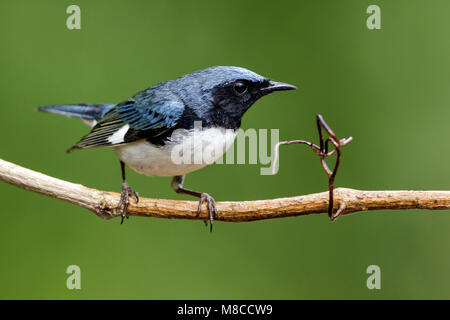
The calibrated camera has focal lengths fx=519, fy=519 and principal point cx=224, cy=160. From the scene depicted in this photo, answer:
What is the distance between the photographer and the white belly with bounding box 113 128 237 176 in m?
3.22

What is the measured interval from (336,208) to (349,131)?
2.65m

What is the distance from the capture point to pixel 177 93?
348cm

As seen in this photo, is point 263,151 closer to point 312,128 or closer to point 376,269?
point 376,269

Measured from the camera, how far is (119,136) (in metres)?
3.62

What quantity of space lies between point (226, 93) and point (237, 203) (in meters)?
0.78

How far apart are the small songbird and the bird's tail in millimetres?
916

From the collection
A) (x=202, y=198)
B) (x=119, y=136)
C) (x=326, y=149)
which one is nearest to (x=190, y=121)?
(x=202, y=198)

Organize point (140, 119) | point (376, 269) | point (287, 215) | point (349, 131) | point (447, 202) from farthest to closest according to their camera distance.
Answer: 1. point (349, 131)
2. point (376, 269)
3. point (140, 119)
4. point (287, 215)
5. point (447, 202)

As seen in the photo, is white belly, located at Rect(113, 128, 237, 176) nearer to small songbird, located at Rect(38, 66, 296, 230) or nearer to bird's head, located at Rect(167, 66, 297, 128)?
small songbird, located at Rect(38, 66, 296, 230)

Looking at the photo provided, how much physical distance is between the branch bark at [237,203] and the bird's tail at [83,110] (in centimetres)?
152

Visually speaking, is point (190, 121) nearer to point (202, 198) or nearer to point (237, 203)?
point (202, 198)

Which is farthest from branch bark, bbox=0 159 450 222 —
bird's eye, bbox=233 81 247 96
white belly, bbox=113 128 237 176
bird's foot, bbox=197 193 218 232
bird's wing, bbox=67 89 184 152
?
bird's eye, bbox=233 81 247 96

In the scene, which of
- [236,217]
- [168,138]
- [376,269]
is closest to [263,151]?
[236,217]

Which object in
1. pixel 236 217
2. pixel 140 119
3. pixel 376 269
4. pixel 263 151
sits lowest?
pixel 376 269
